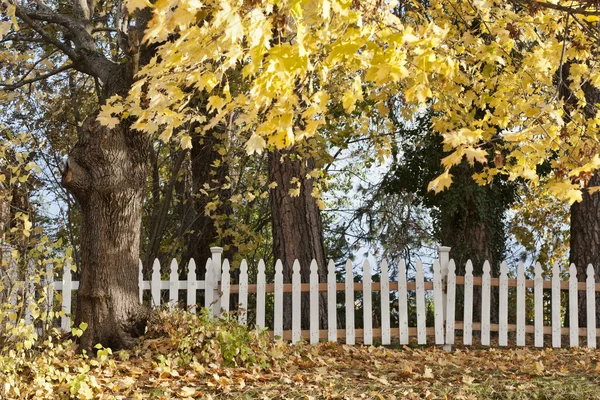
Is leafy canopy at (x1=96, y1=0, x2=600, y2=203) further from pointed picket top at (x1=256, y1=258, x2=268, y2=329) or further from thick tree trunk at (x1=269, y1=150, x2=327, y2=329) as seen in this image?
pointed picket top at (x1=256, y1=258, x2=268, y2=329)

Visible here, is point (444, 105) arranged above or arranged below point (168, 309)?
above

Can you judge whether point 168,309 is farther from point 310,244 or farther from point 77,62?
point 77,62

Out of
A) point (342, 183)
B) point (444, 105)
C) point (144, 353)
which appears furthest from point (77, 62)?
point (342, 183)

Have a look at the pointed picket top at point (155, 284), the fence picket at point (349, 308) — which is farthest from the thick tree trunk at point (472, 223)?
the pointed picket top at point (155, 284)

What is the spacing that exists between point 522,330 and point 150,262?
4967mm

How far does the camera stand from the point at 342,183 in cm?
1371

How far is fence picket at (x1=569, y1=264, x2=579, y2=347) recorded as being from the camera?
8.93 metres

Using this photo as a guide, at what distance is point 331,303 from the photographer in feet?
27.8

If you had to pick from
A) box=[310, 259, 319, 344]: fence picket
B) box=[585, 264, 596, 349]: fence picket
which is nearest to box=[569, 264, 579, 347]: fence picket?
box=[585, 264, 596, 349]: fence picket

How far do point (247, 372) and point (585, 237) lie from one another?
5982mm

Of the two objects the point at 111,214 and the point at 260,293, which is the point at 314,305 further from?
the point at 111,214

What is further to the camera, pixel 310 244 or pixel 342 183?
pixel 342 183

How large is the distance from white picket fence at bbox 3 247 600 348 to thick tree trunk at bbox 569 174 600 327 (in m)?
0.72

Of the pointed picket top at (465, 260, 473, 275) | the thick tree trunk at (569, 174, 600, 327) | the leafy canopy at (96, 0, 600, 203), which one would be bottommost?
the pointed picket top at (465, 260, 473, 275)
